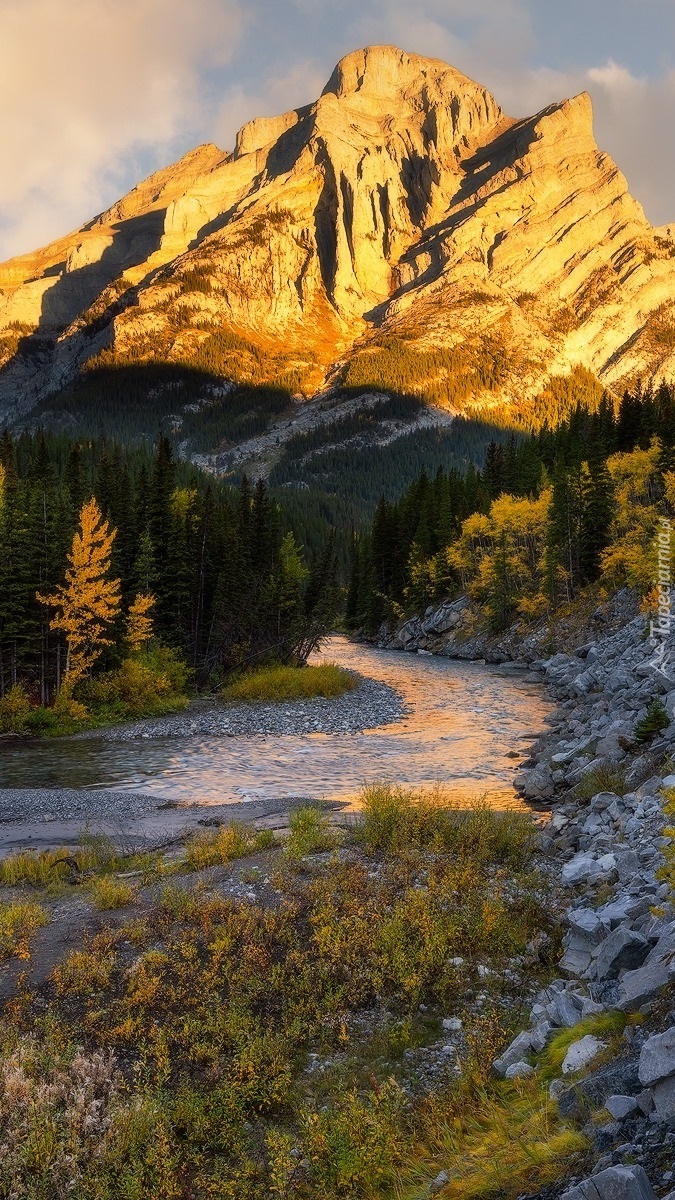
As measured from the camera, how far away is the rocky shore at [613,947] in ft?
15.8

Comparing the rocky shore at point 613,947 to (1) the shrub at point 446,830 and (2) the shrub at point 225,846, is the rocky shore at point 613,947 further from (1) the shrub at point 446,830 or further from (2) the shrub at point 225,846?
(2) the shrub at point 225,846

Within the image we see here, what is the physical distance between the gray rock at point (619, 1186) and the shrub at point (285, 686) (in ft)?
130

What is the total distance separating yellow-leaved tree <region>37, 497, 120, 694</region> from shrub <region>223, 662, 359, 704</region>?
30.8 ft

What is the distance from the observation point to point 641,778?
17078 millimetres

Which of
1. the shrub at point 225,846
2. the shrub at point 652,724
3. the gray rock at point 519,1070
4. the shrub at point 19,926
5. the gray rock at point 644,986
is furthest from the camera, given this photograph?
the shrub at point 652,724

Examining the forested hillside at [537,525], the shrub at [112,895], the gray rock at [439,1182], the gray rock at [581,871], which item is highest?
the forested hillside at [537,525]

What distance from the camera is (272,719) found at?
124ft

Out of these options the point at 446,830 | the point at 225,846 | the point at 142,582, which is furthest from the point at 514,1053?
the point at 142,582

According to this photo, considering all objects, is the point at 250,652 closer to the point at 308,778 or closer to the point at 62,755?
the point at 62,755

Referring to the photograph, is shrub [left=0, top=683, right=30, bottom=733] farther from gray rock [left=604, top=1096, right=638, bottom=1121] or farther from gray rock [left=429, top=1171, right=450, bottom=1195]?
gray rock [left=604, top=1096, right=638, bottom=1121]

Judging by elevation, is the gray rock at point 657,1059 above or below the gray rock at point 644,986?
above

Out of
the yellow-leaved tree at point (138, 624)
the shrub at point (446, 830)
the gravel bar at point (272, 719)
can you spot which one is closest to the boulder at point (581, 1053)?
the shrub at point (446, 830)

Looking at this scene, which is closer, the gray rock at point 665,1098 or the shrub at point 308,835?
the gray rock at point 665,1098

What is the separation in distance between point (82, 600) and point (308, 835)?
28124 mm
